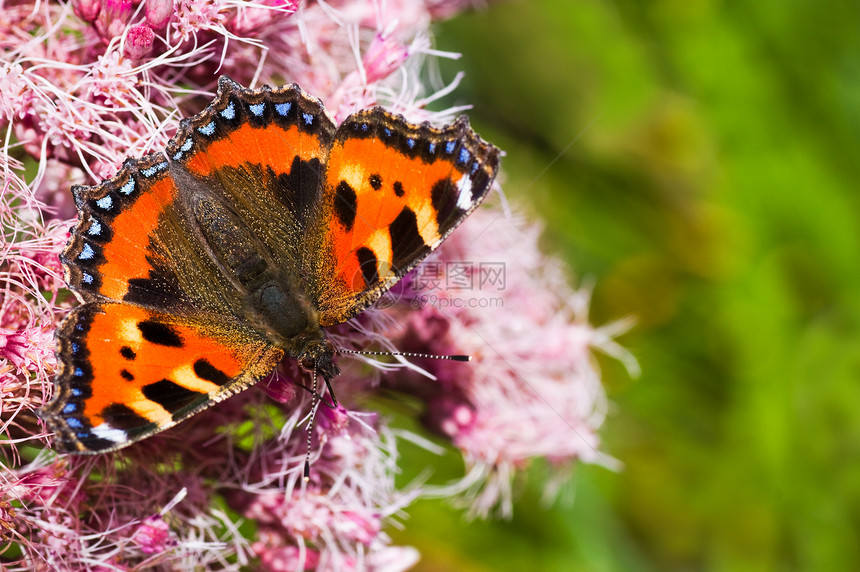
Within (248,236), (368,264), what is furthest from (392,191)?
(248,236)

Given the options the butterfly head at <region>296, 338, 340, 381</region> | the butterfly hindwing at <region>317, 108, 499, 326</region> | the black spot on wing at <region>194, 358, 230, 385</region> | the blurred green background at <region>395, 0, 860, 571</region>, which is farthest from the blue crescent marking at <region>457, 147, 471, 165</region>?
the blurred green background at <region>395, 0, 860, 571</region>

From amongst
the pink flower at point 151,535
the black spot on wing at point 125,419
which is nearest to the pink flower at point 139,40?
the black spot on wing at point 125,419

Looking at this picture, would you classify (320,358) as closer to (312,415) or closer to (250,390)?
(312,415)

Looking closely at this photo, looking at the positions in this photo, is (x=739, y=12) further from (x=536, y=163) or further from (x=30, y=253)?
(x=30, y=253)

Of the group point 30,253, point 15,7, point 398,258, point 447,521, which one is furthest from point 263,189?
point 447,521

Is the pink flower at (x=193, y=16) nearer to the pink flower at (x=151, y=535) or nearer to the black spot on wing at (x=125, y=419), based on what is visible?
the black spot on wing at (x=125, y=419)
